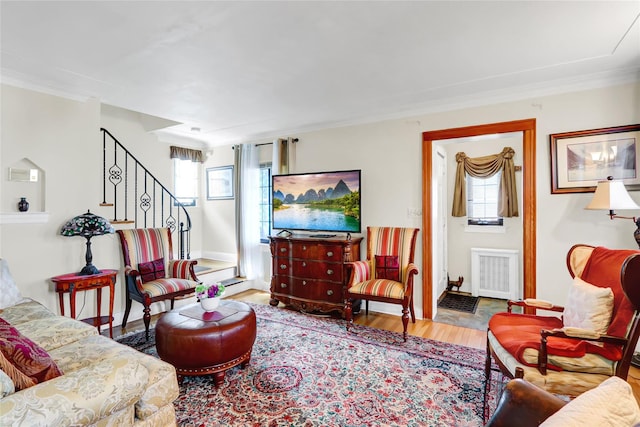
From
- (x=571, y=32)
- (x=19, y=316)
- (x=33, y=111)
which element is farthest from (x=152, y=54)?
(x=571, y=32)

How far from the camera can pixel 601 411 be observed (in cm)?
76

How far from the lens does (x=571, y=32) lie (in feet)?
7.26

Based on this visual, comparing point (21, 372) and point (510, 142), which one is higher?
point (510, 142)

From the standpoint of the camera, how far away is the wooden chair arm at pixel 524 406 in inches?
38.9

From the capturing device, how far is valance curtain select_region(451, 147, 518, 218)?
4562mm

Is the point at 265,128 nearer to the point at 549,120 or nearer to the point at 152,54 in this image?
the point at 152,54

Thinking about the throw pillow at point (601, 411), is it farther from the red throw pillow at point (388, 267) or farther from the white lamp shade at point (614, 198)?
the red throw pillow at point (388, 267)

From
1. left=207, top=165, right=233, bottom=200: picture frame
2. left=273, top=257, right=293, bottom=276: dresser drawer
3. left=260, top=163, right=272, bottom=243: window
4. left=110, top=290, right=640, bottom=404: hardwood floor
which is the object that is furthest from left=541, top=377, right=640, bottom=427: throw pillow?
left=207, top=165, right=233, bottom=200: picture frame

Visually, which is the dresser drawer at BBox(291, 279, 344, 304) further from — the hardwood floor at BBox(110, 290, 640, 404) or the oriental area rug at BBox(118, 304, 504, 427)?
the oriental area rug at BBox(118, 304, 504, 427)

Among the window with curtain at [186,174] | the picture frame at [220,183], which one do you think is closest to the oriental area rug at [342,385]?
the picture frame at [220,183]

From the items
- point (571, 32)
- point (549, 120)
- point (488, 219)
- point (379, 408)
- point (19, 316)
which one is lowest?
point (379, 408)

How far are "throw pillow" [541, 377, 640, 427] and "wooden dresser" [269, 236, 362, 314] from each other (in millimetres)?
2883

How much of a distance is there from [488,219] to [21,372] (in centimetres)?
525

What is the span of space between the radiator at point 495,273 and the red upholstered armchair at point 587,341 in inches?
105
